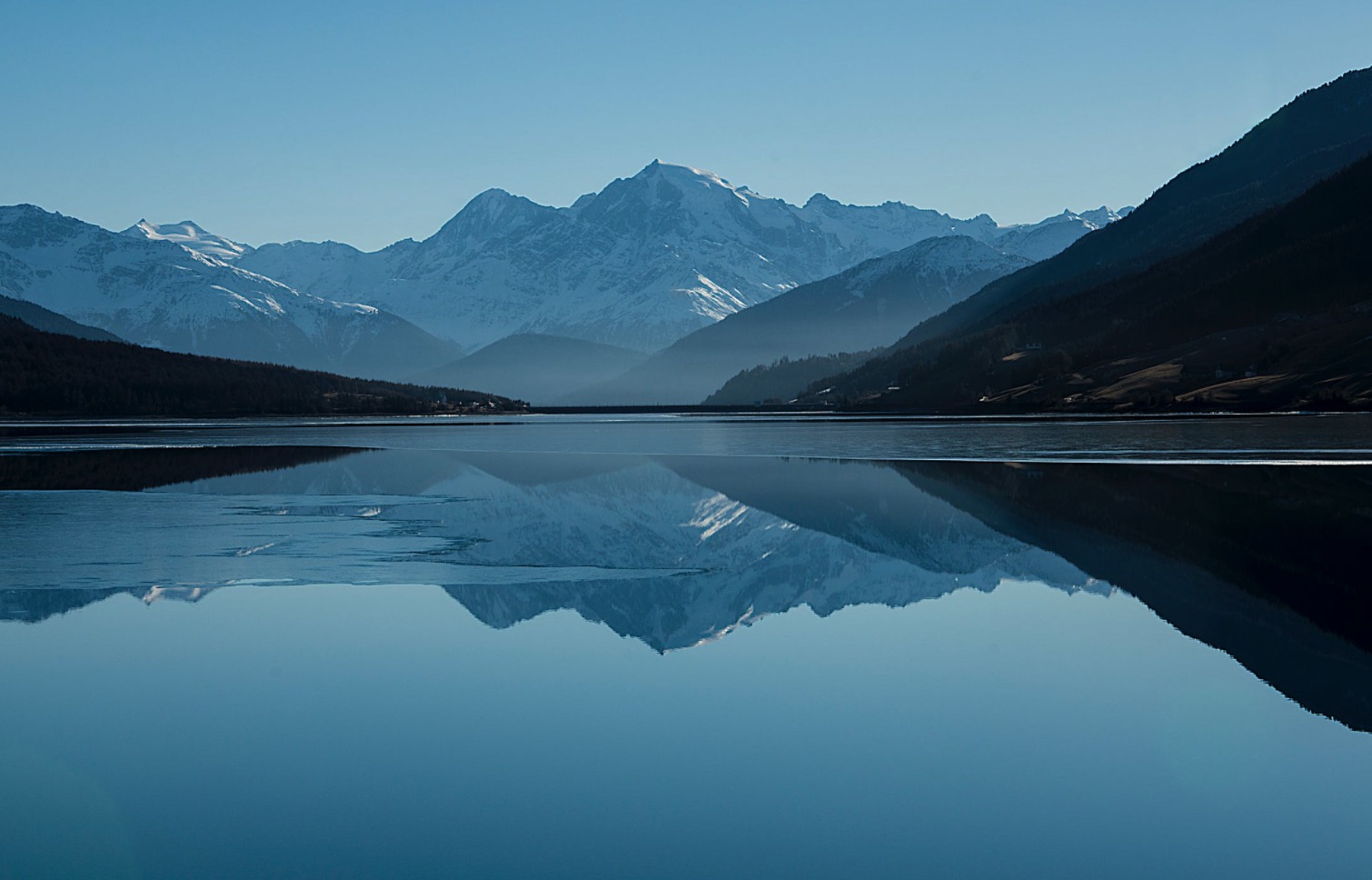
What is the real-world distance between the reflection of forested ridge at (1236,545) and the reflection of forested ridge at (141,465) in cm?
4744

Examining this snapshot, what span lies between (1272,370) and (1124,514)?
558 ft

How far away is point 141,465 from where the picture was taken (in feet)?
293

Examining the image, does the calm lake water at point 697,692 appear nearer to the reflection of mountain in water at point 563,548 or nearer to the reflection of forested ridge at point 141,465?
the reflection of mountain in water at point 563,548

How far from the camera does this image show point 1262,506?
49219 mm

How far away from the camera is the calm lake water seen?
1595cm

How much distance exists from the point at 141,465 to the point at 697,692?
252 ft

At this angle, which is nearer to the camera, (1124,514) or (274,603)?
(274,603)

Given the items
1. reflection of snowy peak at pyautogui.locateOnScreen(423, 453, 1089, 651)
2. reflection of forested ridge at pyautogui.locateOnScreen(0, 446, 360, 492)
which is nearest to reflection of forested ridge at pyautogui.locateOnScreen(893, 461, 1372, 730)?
reflection of snowy peak at pyautogui.locateOnScreen(423, 453, 1089, 651)

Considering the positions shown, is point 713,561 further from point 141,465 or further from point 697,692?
point 141,465

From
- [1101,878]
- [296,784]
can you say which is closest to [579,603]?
[296,784]

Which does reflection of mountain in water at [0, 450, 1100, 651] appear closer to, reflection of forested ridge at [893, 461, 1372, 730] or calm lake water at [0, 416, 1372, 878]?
calm lake water at [0, 416, 1372, 878]

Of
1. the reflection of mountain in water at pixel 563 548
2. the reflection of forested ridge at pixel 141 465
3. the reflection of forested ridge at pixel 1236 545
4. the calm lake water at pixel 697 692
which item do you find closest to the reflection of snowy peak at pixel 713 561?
the reflection of mountain in water at pixel 563 548

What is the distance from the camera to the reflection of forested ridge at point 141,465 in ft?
237

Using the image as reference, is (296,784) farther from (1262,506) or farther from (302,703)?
(1262,506)
